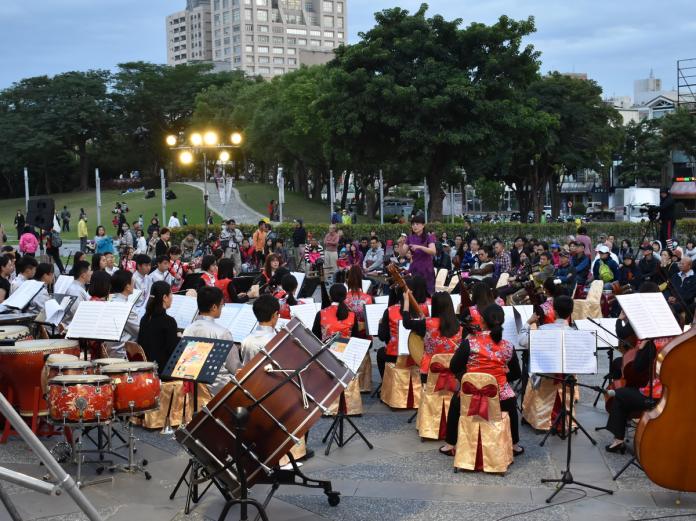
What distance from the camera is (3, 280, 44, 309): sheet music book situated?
35.8 feet

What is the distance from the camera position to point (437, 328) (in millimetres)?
9047

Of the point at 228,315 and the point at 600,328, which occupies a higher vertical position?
the point at 228,315

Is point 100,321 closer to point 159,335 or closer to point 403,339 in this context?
point 159,335

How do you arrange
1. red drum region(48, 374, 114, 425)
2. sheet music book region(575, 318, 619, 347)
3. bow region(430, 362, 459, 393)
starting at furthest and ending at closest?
sheet music book region(575, 318, 619, 347)
bow region(430, 362, 459, 393)
red drum region(48, 374, 114, 425)

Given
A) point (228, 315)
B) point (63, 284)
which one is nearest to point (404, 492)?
point (228, 315)

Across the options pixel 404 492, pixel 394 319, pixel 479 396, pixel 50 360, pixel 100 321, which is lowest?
pixel 404 492

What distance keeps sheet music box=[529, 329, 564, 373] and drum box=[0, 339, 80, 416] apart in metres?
4.83

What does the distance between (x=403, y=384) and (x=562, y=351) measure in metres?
2.95

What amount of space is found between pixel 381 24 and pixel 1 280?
109 ft

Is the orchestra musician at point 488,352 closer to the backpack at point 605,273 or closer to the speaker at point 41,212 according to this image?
the backpack at point 605,273

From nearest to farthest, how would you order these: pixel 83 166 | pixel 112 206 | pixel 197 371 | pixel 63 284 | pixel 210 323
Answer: pixel 197 371
pixel 210 323
pixel 63 284
pixel 112 206
pixel 83 166

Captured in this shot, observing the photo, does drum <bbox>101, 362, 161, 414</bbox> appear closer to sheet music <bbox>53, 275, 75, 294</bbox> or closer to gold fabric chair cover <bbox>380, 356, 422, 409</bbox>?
gold fabric chair cover <bbox>380, 356, 422, 409</bbox>

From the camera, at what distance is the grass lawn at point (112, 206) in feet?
189

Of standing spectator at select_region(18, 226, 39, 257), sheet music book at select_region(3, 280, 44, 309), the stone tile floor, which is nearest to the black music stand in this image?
the stone tile floor
